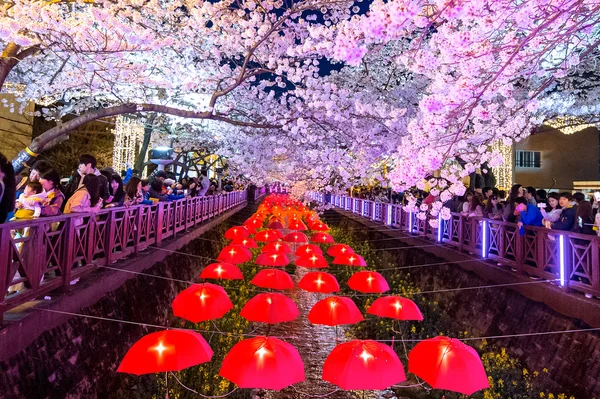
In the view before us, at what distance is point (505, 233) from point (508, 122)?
3212 mm

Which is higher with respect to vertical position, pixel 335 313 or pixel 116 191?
pixel 116 191

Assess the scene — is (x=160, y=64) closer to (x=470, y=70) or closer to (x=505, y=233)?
(x=470, y=70)

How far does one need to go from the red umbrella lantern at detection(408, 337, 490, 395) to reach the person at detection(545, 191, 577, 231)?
5.11m

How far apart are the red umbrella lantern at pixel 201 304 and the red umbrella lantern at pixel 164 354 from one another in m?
2.07

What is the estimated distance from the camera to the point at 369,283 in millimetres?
10062

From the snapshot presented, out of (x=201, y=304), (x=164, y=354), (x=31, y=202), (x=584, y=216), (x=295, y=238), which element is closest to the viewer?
(x=164, y=354)

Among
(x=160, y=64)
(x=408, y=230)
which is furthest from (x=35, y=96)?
(x=408, y=230)

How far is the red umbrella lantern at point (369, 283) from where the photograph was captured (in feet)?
32.7

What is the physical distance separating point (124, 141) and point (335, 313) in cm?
1932

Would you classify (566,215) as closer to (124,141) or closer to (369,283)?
(369,283)

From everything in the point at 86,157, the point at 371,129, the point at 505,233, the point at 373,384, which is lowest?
the point at 373,384

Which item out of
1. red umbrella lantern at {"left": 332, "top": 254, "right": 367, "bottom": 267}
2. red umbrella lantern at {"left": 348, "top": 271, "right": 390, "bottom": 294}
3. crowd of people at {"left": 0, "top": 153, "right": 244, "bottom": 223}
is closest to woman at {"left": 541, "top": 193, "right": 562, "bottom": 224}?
red umbrella lantern at {"left": 348, "top": 271, "right": 390, "bottom": 294}

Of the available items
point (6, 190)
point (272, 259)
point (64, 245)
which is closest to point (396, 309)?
point (272, 259)

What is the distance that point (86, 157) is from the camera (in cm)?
803
